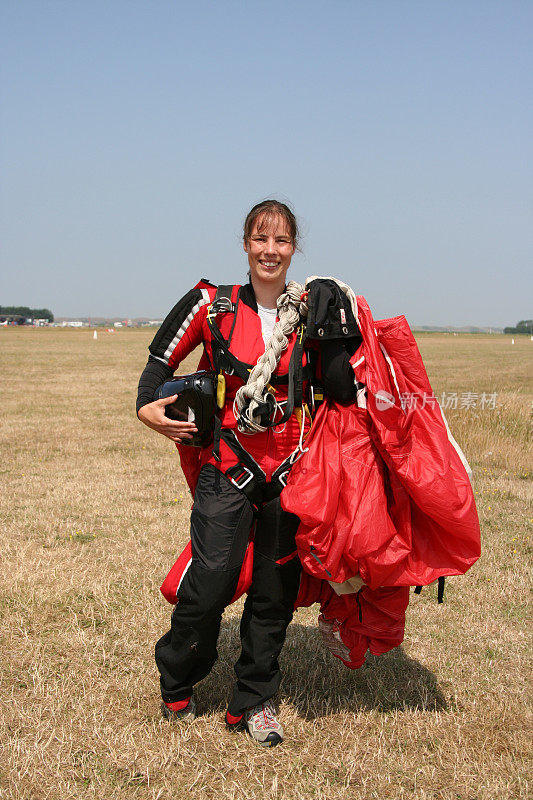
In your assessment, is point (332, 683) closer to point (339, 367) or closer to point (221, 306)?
point (339, 367)

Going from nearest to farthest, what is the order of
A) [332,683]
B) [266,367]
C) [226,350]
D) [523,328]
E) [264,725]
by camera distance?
[266,367] → [226,350] → [264,725] → [332,683] → [523,328]

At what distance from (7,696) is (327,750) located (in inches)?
61.8

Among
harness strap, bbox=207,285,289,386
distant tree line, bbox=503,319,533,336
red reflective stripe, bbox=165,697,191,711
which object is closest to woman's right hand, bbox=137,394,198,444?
harness strap, bbox=207,285,289,386

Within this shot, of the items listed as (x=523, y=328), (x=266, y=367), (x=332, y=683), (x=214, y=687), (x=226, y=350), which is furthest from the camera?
(x=523, y=328)

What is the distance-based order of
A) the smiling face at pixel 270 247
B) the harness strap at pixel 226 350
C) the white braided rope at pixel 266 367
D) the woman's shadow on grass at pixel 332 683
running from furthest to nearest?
the woman's shadow on grass at pixel 332 683 < the smiling face at pixel 270 247 < the harness strap at pixel 226 350 < the white braided rope at pixel 266 367

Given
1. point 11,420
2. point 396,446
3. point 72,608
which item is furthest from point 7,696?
Result: point 11,420

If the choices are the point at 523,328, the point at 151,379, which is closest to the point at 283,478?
the point at 151,379

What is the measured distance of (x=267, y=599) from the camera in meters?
2.91

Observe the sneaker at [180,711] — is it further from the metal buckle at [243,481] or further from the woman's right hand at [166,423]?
the woman's right hand at [166,423]

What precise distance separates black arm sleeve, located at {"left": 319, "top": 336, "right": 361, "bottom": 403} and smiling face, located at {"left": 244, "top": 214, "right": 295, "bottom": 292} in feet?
1.26

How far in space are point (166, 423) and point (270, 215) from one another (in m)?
1.04

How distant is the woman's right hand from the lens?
2.83 m

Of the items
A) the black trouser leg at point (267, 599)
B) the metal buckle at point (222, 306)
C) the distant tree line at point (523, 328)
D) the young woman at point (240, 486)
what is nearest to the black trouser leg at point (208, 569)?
the young woman at point (240, 486)

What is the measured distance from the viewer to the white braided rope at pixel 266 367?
2.71 m
